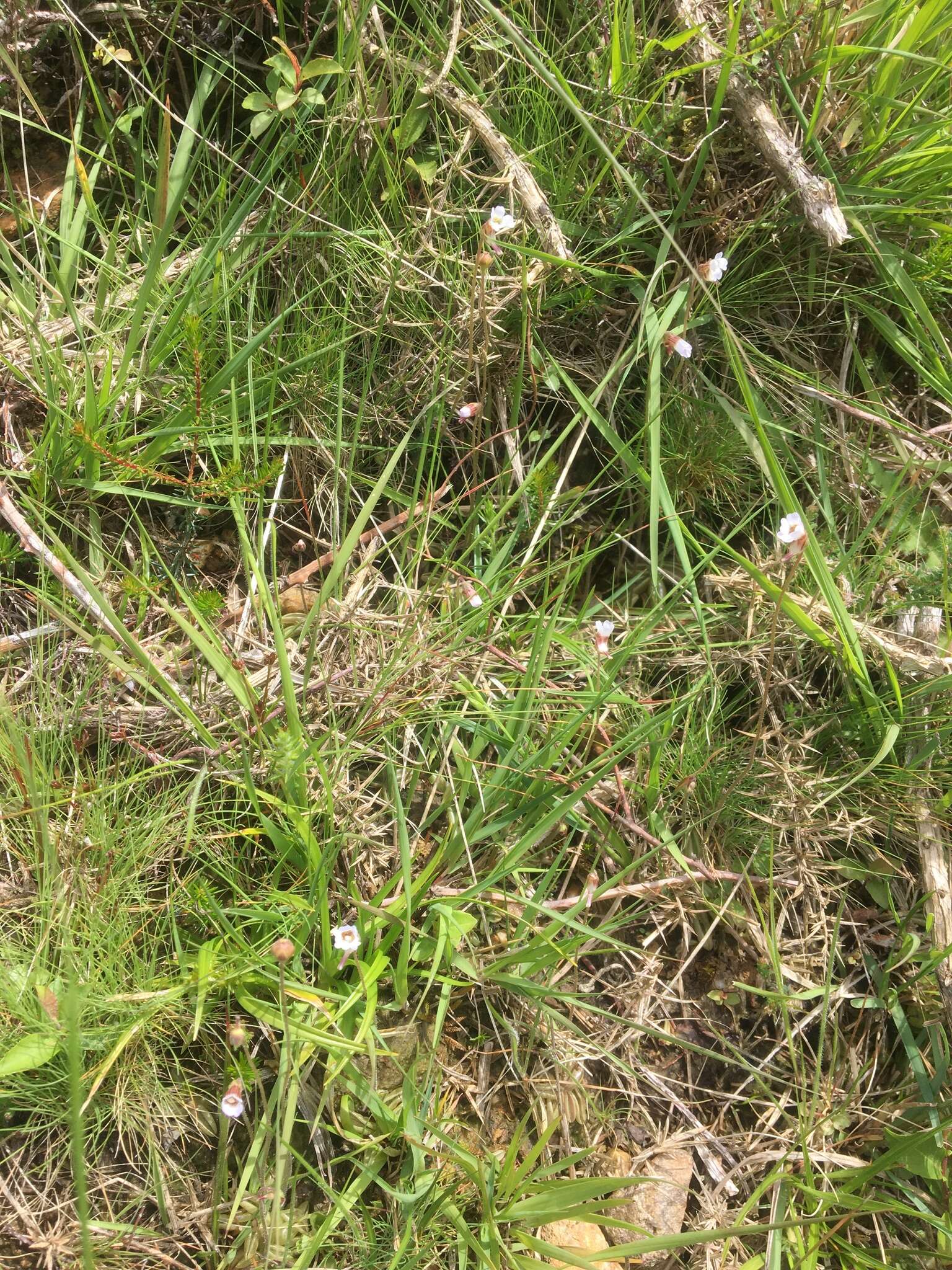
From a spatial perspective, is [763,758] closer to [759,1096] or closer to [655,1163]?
[759,1096]

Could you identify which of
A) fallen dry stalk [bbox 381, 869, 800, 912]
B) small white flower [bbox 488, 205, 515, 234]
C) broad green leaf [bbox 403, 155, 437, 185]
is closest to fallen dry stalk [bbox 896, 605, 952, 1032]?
fallen dry stalk [bbox 381, 869, 800, 912]

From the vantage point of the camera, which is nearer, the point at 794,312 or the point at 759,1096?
the point at 759,1096

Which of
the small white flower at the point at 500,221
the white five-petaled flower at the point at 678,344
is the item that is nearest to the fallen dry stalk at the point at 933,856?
the white five-petaled flower at the point at 678,344

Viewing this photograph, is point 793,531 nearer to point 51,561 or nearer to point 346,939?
point 346,939

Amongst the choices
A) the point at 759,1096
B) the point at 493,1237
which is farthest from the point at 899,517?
the point at 493,1237

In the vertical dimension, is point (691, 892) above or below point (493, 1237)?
above

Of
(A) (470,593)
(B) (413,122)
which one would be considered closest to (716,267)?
(B) (413,122)

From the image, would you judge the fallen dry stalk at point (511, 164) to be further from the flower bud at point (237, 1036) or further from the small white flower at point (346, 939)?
the flower bud at point (237, 1036)
